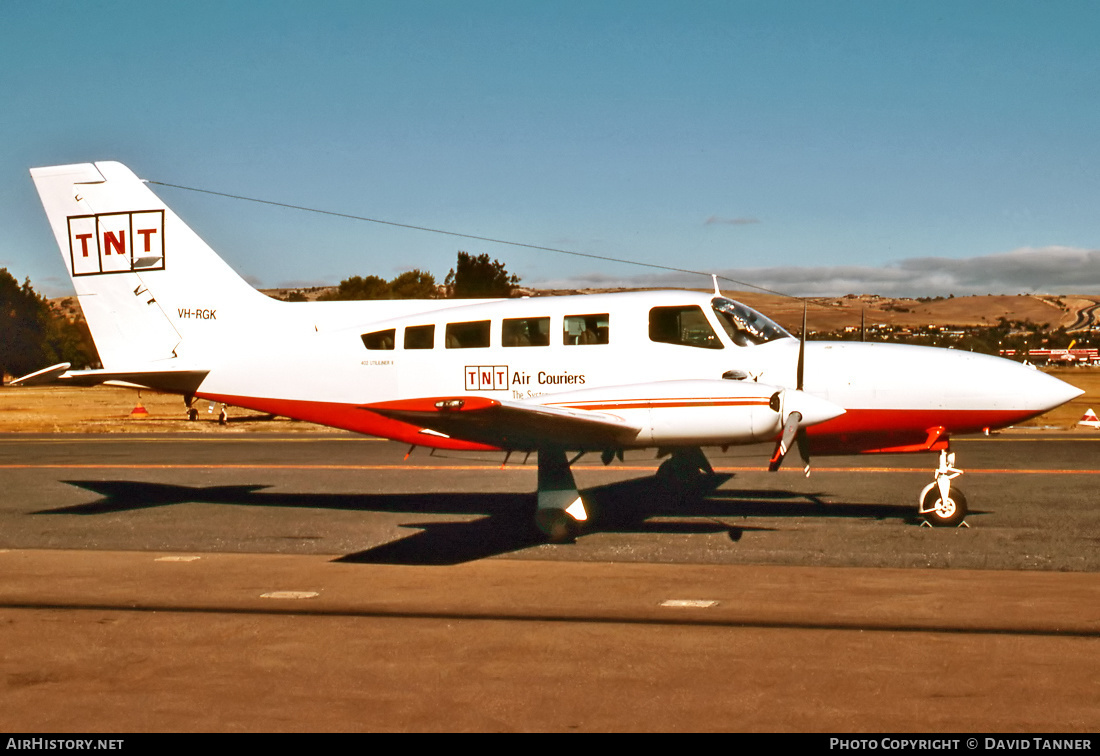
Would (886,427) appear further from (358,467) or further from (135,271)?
(358,467)

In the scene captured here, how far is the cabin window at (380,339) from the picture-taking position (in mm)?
13492

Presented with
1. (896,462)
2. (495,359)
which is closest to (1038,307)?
(896,462)

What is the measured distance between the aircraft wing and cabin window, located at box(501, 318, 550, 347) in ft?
5.09

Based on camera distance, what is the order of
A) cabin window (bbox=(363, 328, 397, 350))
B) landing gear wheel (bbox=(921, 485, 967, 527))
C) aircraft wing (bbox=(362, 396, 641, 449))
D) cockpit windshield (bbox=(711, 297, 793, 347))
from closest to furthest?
aircraft wing (bbox=(362, 396, 641, 449)) < landing gear wheel (bbox=(921, 485, 967, 527)) < cockpit windshield (bbox=(711, 297, 793, 347)) < cabin window (bbox=(363, 328, 397, 350))

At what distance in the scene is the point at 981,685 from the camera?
19.8ft

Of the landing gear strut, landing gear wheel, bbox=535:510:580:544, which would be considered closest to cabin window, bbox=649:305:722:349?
the landing gear strut

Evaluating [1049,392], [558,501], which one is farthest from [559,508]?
[1049,392]

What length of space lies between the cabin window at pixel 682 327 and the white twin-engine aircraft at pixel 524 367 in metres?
0.02

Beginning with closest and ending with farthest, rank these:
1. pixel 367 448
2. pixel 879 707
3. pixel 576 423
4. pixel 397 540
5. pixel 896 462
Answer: pixel 879 707 < pixel 576 423 < pixel 397 540 < pixel 896 462 < pixel 367 448

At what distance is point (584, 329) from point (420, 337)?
93.7 inches

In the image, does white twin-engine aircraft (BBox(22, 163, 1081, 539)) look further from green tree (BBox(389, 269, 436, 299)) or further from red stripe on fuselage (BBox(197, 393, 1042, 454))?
green tree (BBox(389, 269, 436, 299))

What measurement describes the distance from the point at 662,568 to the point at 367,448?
52.1 feet

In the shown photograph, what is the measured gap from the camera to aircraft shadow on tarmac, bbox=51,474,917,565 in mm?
11609

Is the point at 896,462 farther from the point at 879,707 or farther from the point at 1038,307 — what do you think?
the point at 1038,307
